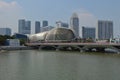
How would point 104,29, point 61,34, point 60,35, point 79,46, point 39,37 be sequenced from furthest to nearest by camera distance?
point 104,29 → point 39,37 → point 61,34 → point 60,35 → point 79,46

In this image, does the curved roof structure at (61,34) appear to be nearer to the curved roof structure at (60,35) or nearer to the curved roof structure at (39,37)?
the curved roof structure at (60,35)

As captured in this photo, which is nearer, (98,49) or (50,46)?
(98,49)

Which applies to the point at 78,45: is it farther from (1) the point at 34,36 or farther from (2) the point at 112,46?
(1) the point at 34,36

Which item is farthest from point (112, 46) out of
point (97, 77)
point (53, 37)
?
point (53, 37)

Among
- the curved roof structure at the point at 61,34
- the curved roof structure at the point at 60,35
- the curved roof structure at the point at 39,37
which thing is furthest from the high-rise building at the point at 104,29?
the curved roof structure at the point at 61,34

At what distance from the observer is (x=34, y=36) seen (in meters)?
143

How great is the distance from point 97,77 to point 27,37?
12487 centimetres

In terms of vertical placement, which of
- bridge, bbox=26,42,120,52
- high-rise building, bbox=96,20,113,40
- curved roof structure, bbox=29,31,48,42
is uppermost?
high-rise building, bbox=96,20,113,40

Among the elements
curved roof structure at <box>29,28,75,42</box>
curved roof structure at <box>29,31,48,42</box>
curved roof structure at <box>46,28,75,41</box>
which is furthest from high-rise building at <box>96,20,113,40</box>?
curved roof structure at <box>46,28,75,41</box>

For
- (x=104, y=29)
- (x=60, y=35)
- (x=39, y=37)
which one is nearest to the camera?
(x=60, y=35)

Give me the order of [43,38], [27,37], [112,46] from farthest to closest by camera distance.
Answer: [27,37]
[43,38]
[112,46]

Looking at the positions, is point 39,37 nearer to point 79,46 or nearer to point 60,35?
point 60,35

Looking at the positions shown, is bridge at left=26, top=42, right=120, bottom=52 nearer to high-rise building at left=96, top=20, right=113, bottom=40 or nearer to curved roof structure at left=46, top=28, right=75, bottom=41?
curved roof structure at left=46, top=28, right=75, bottom=41

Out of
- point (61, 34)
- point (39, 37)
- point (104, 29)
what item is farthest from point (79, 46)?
point (104, 29)
